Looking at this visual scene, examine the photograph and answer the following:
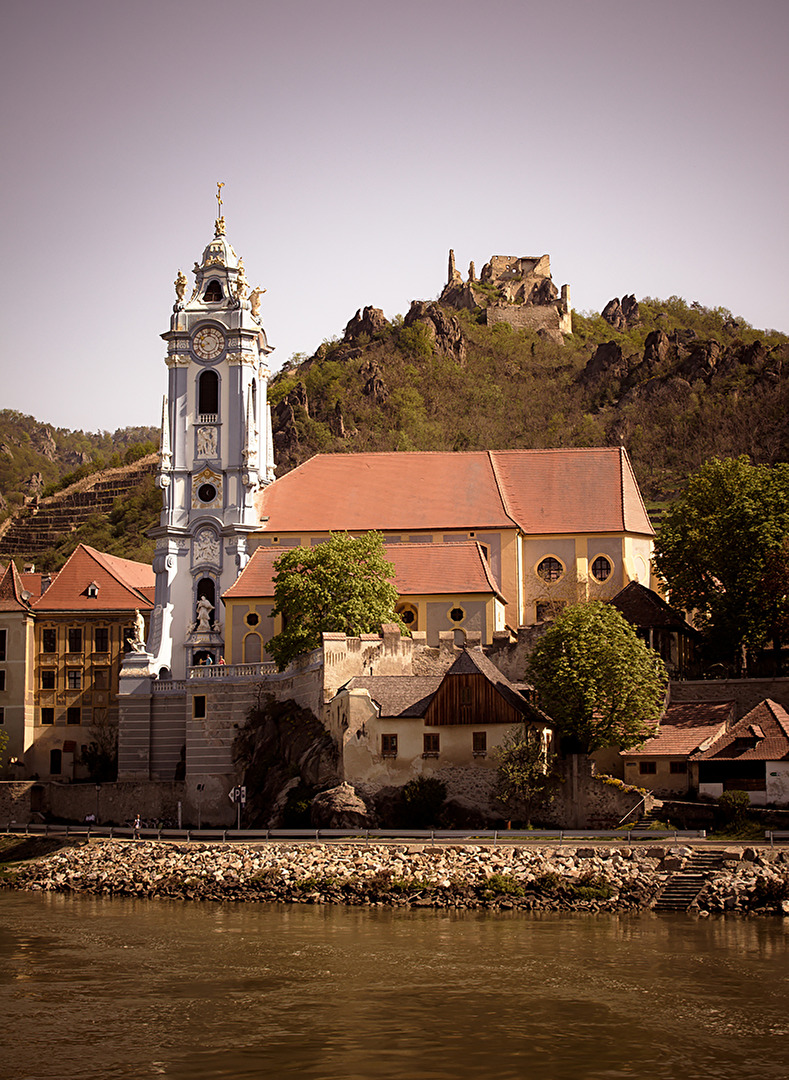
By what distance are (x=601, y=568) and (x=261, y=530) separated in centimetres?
1681

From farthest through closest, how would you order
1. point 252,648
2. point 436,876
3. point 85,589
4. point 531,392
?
1. point 531,392
2. point 85,589
3. point 252,648
4. point 436,876

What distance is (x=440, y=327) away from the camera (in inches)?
6112

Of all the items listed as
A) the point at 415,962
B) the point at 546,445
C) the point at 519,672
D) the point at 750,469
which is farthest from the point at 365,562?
the point at 546,445

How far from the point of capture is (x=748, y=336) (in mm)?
165250

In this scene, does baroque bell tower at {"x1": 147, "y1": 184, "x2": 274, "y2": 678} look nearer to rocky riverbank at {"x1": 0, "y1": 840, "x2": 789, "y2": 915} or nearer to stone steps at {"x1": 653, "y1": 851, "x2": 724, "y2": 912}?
rocky riverbank at {"x1": 0, "y1": 840, "x2": 789, "y2": 915}

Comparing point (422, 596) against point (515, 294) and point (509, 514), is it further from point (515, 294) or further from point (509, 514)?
point (515, 294)

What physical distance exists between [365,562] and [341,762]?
11151 mm

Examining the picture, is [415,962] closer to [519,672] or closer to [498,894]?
[498,894]

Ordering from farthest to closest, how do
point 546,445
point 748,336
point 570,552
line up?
point 748,336, point 546,445, point 570,552

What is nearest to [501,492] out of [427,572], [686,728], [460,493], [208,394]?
[460,493]

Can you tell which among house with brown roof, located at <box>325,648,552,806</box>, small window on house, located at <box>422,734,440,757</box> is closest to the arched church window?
house with brown roof, located at <box>325,648,552,806</box>

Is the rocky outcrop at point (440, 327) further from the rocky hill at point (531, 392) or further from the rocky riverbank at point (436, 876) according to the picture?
the rocky riverbank at point (436, 876)

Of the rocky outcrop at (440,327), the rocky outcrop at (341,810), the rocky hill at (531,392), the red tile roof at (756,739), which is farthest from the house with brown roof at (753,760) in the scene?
the rocky outcrop at (440,327)

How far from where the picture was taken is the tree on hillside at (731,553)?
56.9 m
